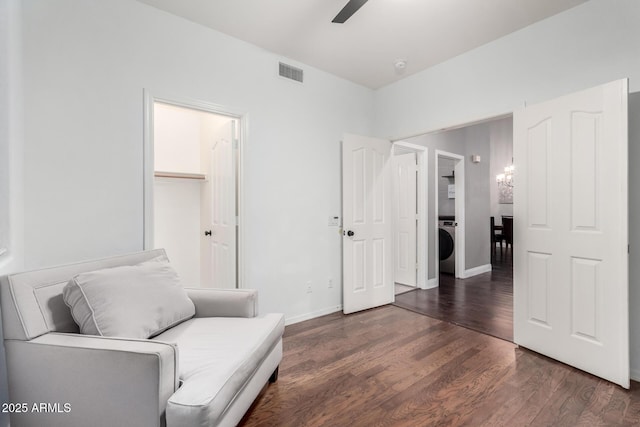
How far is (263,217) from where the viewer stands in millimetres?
2918

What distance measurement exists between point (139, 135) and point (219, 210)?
104 cm

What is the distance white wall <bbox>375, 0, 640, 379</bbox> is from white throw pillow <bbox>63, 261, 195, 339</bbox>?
293 centimetres

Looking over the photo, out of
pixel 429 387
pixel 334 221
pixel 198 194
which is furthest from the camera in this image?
pixel 198 194

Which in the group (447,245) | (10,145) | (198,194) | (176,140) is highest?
(176,140)

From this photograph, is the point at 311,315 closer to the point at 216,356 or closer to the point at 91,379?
the point at 216,356

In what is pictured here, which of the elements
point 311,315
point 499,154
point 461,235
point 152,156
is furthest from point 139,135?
point 499,154

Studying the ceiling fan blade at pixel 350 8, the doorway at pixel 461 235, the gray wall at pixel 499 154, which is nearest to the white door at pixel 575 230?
the doorway at pixel 461 235

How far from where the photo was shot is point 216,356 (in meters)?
1.43

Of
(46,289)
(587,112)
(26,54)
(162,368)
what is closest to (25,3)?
(26,54)

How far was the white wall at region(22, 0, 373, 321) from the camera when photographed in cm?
192

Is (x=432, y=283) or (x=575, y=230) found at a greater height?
(x=575, y=230)

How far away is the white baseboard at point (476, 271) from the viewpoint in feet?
16.8

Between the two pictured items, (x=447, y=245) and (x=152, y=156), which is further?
(x=447, y=245)

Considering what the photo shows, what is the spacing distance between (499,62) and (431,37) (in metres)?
0.66
